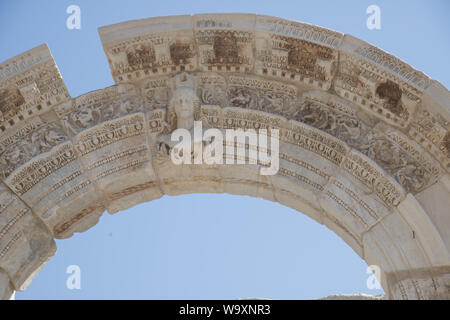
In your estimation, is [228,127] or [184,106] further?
[228,127]

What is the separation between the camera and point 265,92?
8820mm

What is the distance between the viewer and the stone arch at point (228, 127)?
804cm

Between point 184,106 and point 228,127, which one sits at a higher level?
point 184,106

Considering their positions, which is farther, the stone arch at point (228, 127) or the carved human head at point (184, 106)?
the carved human head at point (184, 106)

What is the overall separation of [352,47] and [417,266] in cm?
250

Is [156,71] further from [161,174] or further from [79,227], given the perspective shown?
[79,227]

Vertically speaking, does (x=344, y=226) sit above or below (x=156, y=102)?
below

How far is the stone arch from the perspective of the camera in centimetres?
804

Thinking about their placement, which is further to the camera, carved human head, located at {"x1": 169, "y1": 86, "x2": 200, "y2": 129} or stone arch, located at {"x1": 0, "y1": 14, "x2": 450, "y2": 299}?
carved human head, located at {"x1": 169, "y1": 86, "x2": 200, "y2": 129}

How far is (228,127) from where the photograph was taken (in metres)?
8.69
